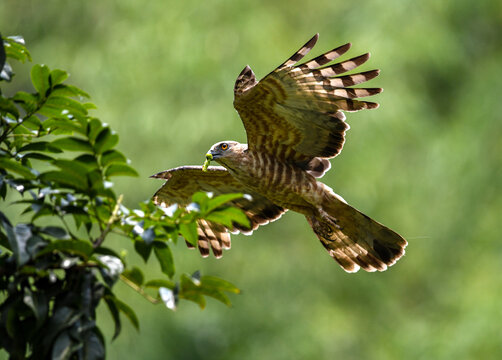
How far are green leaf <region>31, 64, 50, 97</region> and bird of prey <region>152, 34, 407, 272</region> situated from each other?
1.11 meters

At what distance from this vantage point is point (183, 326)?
7734 millimetres

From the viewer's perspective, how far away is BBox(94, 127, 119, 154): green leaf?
6.06ft

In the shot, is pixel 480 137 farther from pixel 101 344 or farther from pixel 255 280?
pixel 101 344

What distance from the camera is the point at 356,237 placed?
11.5 ft

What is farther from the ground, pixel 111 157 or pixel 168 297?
pixel 111 157

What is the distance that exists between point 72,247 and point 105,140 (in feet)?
0.90

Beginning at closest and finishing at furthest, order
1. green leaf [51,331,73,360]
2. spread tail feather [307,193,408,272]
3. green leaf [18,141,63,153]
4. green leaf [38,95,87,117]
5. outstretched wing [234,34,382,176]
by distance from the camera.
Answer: green leaf [51,331,73,360] < green leaf [18,141,63,153] < green leaf [38,95,87,117] < outstretched wing [234,34,382,176] < spread tail feather [307,193,408,272]

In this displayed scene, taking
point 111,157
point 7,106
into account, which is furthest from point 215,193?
point 111,157

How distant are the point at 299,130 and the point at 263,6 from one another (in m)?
7.11

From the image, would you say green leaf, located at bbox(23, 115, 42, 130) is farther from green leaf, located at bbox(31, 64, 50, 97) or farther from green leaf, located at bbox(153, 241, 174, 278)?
green leaf, located at bbox(153, 241, 174, 278)

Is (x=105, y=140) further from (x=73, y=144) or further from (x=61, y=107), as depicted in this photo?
(x=61, y=107)

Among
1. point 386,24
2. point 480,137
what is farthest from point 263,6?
point 480,137

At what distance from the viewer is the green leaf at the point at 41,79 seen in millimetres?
2123

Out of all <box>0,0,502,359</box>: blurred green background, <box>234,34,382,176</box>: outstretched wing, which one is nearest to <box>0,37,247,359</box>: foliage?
<box>234,34,382,176</box>: outstretched wing
